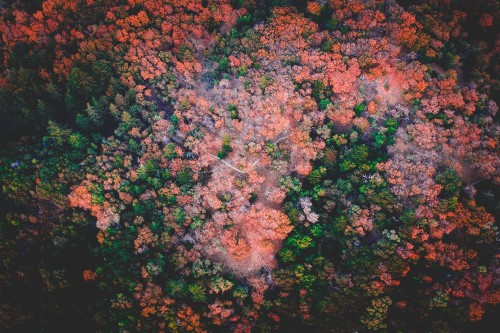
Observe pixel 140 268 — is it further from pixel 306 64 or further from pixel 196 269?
pixel 306 64

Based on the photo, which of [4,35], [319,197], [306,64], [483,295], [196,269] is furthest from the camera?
[4,35]

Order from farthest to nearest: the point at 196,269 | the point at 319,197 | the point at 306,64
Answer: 1. the point at 306,64
2. the point at 319,197
3. the point at 196,269

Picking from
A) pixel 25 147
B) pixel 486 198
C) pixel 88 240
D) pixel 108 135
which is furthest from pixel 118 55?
pixel 486 198

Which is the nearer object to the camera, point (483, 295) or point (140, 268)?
point (483, 295)

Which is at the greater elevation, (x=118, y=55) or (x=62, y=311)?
(x=118, y=55)

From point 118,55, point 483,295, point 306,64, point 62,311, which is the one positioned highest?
point 306,64

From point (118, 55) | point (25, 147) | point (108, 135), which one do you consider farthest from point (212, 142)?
point (25, 147)
